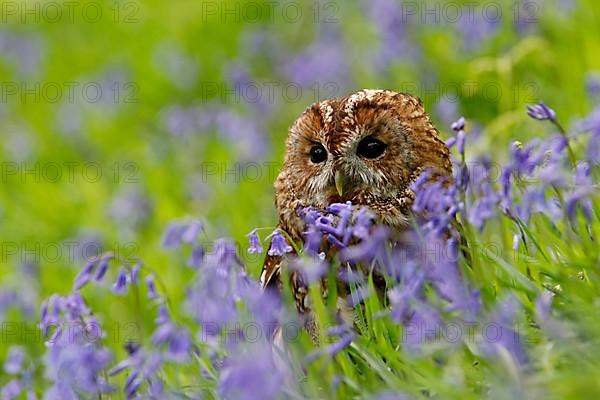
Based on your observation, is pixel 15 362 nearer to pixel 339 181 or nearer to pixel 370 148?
pixel 339 181

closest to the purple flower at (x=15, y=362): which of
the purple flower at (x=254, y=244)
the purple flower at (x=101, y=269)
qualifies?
the purple flower at (x=101, y=269)

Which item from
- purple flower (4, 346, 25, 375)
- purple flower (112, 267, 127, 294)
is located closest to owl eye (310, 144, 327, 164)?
purple flower (112, 267, 127, 294)

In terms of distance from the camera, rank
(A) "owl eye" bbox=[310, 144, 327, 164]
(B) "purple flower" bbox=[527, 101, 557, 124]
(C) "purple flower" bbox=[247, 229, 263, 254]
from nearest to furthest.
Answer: (B) "purple flower" bbox=[527, 101, 557, 124]
(C) "purple flower" bbox=[247, 229, 263, 254]
(A) "owl eye" bbox=[310, 144, 327, 164]

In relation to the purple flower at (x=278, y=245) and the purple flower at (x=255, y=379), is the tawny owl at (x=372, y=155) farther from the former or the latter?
the purple flower at (x=255, y=379)

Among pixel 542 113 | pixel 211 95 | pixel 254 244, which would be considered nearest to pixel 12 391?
pixel 254 244

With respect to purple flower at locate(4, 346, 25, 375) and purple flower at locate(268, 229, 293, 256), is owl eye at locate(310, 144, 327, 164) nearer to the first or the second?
purple flower at locate(268, 229, 293, 256)

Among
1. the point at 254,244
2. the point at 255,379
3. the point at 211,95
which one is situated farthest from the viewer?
the point at 211,95

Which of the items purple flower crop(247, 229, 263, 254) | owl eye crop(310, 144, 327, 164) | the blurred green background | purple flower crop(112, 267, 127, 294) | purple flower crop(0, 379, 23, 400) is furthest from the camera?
the blurred green background
